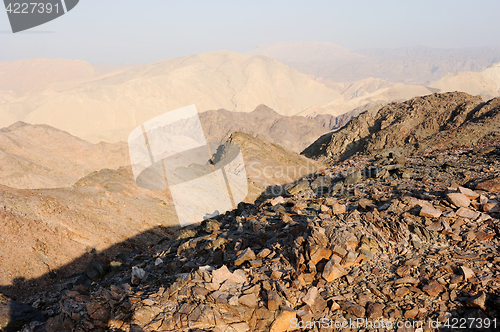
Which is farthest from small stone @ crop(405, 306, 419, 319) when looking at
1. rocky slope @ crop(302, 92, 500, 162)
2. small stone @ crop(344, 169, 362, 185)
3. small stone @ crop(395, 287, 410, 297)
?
rocky slope @ crop(302, 92, 500, 162)

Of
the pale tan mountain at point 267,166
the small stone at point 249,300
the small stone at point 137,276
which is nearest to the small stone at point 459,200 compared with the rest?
the small stone at point 249,300

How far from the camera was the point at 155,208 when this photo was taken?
46.3ft

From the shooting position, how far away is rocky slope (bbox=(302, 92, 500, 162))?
1986cm

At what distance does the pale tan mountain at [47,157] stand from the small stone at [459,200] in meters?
24.7

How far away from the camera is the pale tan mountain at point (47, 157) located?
73.8ft

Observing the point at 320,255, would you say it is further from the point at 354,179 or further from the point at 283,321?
the point at 354,179

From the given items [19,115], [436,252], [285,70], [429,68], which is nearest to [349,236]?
[436,252]

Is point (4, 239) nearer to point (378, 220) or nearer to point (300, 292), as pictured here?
point (300, 292)

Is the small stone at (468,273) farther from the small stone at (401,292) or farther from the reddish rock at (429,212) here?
the reddish rock at (429,212)

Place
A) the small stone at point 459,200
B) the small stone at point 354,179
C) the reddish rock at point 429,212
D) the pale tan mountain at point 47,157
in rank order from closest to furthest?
1. the reddish rock at point 429,212
2. the small stone at point 459,200
3. the small stone at point 354,179
4. the pale tan mountain at point 47,157

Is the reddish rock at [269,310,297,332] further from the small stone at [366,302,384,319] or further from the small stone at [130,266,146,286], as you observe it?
the small stone at [130,266,146,286]

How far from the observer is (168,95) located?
7544cm

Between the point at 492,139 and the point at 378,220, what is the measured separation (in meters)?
18.0

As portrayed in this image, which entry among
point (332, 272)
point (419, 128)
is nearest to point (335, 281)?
point (332, 272)
